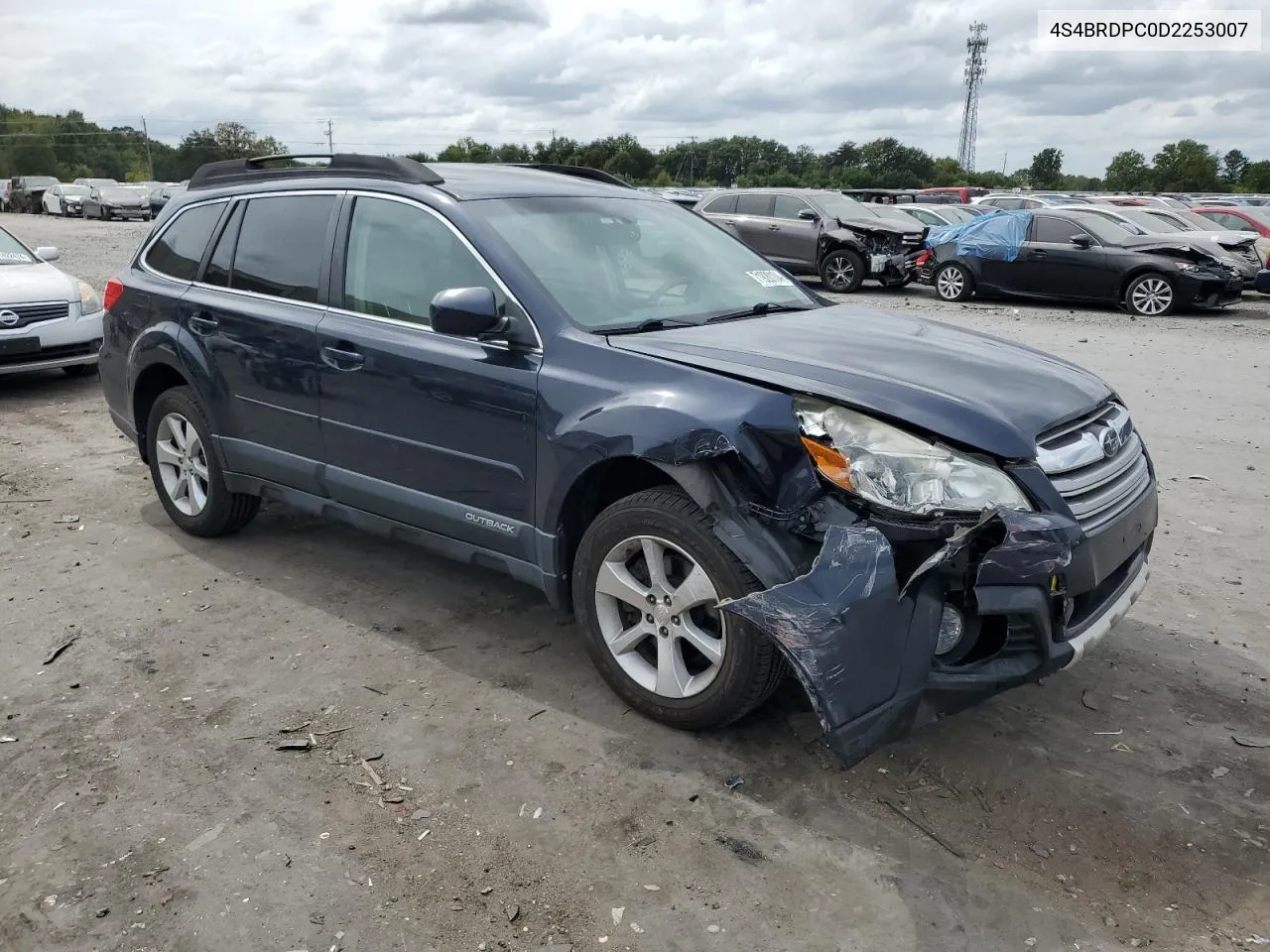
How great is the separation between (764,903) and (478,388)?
6.51 ft

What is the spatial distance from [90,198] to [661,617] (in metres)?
46.2

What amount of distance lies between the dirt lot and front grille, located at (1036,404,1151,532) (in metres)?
0.80

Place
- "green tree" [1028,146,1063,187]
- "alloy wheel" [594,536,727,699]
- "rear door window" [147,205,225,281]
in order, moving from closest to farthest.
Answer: "alloy wheel" [594,536,727,699]
"rear door window" [147,205,225,281]
"green tree" [1028,146,1063,187]

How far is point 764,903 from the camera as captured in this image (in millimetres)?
2619

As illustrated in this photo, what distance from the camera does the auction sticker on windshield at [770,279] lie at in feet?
14.7

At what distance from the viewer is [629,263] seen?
4.11 m

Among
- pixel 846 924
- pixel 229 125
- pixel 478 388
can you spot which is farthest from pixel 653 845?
pixel 229 125

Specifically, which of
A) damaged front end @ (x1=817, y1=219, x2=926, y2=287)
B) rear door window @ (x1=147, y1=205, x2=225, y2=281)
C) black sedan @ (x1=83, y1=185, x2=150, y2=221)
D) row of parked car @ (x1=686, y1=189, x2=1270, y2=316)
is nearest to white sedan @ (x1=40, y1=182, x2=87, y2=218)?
black sedan @ (x1=83, y1=185, x2=150, y2=221)

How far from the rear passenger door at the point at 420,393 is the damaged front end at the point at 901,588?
916mm

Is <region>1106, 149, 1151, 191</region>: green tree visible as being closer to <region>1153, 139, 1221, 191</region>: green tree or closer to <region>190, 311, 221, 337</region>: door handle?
<region>1153, 139, 1221, 191</region>: green tree

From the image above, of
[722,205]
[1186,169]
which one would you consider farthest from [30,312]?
[1186,169]

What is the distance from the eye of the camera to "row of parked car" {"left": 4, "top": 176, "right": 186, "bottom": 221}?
133 feet

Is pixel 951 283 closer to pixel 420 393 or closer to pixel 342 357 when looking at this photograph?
pixel 342 357

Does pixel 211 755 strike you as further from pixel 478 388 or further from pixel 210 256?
pixel 210 256
